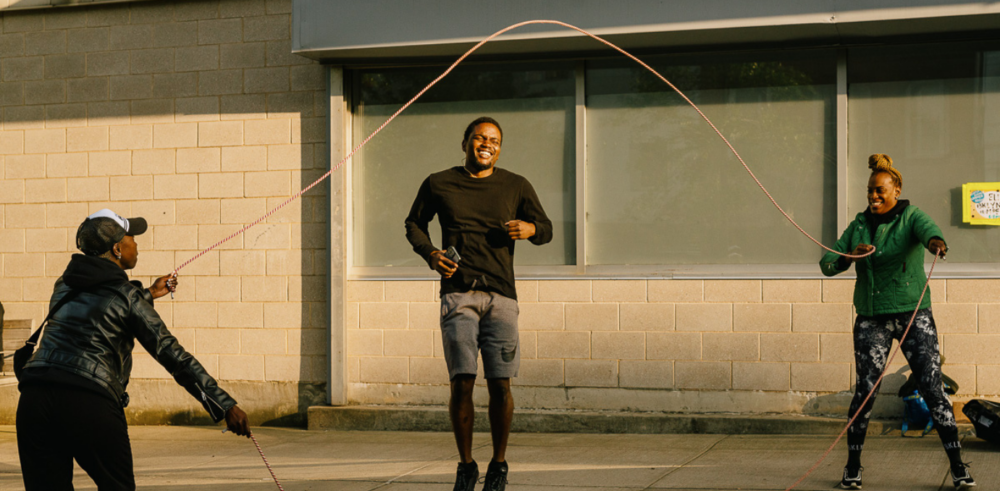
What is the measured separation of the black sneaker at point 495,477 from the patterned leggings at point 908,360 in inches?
72.5

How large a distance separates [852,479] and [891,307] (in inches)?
36.8

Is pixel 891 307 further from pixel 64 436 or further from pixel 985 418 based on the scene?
pixel 64 436

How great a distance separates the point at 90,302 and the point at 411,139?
185 inches

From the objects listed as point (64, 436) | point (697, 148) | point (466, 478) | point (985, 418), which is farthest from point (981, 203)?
point (64, 436)

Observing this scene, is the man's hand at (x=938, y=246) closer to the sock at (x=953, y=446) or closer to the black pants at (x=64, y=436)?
the sock at (x=953, y=446)

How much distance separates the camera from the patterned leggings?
521 cm

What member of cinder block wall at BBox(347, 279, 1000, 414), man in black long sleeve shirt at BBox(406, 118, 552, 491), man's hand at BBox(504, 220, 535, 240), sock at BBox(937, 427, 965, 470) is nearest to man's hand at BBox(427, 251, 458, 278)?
man in black long sleeve shirt at BBox(406, 118, 552, 491)

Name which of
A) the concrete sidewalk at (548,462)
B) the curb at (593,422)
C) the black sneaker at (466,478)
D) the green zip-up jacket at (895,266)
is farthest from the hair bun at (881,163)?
the black sneaker at (466,478)

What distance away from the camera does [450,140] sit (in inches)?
322

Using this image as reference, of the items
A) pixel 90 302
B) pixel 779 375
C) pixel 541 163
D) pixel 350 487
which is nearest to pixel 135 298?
pixel 90 302

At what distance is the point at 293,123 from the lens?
8.30m

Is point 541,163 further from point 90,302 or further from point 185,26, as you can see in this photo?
point 90,302

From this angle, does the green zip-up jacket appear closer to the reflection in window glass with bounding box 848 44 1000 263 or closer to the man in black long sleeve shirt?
the man in black long sleeve shirt

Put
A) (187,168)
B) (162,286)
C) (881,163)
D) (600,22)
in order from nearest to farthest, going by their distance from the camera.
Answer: (162,286) → (881,163) → (600,22) → (187,168)
